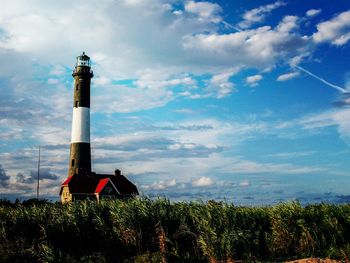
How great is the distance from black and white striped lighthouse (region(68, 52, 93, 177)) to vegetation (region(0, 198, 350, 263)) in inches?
1229

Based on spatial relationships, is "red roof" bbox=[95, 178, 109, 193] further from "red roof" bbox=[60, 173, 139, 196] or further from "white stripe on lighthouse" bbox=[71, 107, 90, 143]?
"white stripe on lighthouse" bbox=[71, 107, 90, 143]

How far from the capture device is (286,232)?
14.8 meters

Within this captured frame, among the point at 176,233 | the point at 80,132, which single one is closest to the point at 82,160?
the point at 80,132

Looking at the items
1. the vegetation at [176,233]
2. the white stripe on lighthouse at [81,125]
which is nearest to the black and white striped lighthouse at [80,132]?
the white stripe on lighthouse at [81,125]

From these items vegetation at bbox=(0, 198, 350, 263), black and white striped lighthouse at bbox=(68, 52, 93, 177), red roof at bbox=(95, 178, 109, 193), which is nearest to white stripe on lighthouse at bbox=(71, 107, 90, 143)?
black and white striped lighthouse at bbox=(68, 52, 93, 177)

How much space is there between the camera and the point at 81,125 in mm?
47656

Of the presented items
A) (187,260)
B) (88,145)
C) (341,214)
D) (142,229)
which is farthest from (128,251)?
(88,145)

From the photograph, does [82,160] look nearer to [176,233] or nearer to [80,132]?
[80,132]

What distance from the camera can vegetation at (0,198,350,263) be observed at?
14.1 metres

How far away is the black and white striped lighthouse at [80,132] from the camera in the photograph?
47.7 m

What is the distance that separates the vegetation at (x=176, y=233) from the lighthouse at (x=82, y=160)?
31.2 meters

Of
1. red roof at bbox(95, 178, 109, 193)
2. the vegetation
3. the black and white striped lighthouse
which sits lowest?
the vegetation

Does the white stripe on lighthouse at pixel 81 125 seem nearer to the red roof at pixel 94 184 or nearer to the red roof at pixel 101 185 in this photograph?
the red roof at pixel 94 184

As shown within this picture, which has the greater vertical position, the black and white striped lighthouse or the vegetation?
the black and white striped lighthouse
